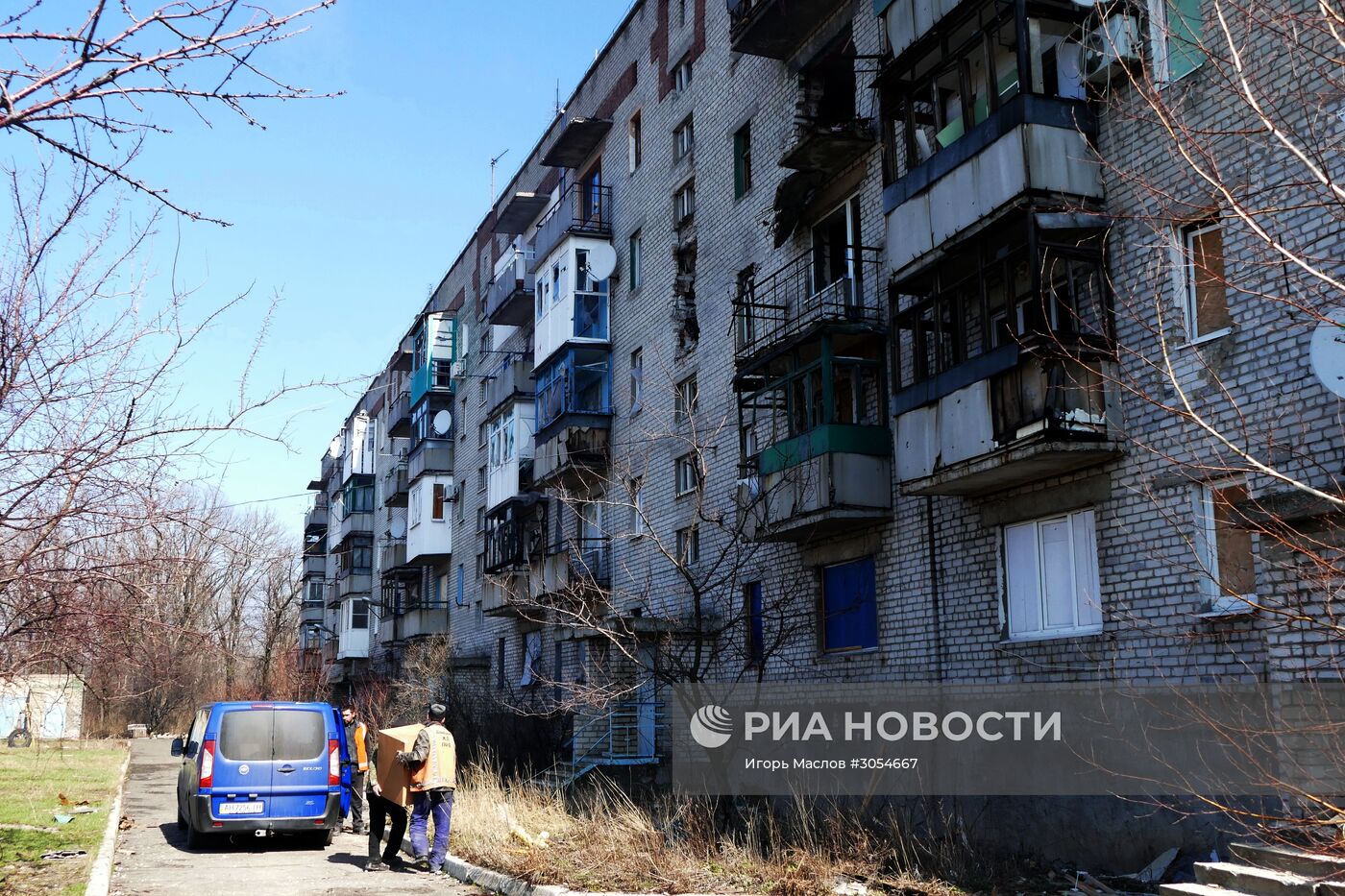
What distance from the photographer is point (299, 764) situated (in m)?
15.0

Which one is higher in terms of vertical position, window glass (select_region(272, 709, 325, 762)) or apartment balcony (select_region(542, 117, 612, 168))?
apartment balcony (select_region(542, 117, 612, 168))

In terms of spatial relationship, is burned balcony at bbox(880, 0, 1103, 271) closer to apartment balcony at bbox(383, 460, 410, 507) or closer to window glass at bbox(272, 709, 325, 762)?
window glass at bbox(272, 709, 325, 762)

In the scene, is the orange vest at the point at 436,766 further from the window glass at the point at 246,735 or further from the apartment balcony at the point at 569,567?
the apartment balcony at the point at 569,567

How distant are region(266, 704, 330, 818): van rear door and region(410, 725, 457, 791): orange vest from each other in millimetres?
2707

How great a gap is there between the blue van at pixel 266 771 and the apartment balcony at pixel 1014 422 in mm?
8200

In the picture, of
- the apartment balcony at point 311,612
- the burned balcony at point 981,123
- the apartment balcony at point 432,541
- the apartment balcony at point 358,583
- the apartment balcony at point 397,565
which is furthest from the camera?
the apartment balcony at point 311,612

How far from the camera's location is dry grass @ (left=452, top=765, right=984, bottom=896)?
10844mm

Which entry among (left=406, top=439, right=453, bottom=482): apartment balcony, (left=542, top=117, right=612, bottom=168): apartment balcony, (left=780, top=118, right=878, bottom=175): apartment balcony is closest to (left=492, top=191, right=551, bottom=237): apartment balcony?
(left=542, top=117, right=612, bottom=168): apartment balcony

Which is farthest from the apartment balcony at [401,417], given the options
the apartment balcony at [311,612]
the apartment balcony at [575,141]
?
the apartment balcony at [311,612]

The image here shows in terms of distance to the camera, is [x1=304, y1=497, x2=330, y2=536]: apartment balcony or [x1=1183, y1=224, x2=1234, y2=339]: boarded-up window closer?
[x1=1183, y1=224, x2=1234, y2=339]: boarded-up window

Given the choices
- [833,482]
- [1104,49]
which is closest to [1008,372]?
[1104,49]

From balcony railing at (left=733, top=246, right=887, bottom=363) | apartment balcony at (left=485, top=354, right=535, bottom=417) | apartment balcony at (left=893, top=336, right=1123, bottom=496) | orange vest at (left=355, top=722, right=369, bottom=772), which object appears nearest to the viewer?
apartment balcony at (left=893, top=336, right=1123, bottom=496)

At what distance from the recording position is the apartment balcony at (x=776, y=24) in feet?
67.6

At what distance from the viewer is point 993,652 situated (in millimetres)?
15289
